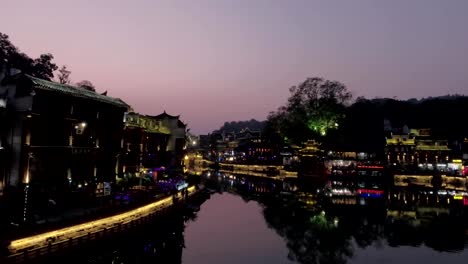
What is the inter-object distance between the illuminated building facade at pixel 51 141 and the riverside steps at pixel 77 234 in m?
4.93

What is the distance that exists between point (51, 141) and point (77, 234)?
40.9 ft

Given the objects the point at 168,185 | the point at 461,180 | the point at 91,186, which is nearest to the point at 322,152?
the point at 461,180

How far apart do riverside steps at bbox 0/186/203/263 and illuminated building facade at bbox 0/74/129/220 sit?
16.2 feet

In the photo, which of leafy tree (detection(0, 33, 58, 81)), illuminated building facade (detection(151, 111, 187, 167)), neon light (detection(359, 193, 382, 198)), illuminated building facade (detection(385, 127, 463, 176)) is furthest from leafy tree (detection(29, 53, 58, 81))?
illuminated building facade (detection(385, 127, 463, 176))

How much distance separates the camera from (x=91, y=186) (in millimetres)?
39938

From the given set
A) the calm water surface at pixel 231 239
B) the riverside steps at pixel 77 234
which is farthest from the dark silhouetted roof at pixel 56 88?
the calm water surface at pixel 231 239

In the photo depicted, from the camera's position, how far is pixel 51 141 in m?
35.6

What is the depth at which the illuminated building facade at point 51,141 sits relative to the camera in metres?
32.5

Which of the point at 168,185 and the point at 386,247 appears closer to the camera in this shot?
the point at 386,247

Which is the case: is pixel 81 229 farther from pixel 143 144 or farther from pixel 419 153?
pixel 419 153

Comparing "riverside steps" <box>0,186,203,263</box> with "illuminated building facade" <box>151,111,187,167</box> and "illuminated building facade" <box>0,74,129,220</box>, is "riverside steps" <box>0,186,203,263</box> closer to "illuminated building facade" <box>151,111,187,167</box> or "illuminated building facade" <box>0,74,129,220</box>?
"illuminated building facade" <box>0,74,129,220</box>

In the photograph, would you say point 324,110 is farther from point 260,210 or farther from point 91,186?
point 91,186

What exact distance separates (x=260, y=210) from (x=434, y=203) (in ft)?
105

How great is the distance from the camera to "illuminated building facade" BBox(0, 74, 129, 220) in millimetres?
32500
